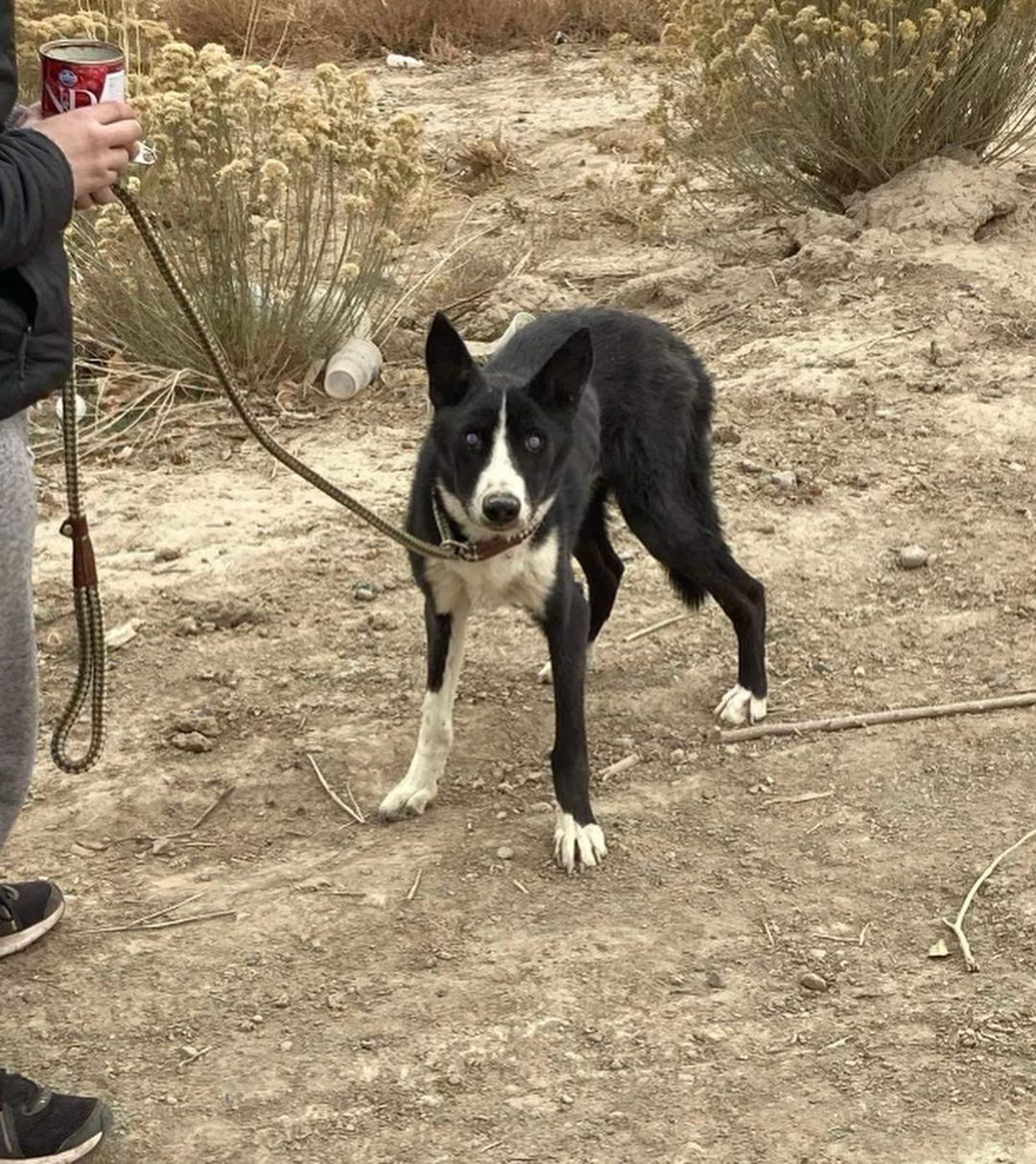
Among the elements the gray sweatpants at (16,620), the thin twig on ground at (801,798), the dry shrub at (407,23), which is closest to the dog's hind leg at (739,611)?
the thin twig on ground at (801,798)

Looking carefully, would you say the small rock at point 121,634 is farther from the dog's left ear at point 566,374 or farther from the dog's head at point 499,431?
the dog's left ear at point 566,374

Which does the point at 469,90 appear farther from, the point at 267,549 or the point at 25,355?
the point at 25,355

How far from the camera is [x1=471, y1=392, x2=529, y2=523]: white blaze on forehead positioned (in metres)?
3.66

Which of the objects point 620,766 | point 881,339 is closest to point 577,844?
point 620,766

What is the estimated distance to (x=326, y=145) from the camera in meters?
6.27

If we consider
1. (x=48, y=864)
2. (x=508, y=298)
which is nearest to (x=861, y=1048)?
(x=48, y=864)

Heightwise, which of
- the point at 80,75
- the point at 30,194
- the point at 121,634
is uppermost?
the point at 80,75

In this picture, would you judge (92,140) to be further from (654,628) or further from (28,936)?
(654,628)

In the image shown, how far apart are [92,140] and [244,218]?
13.1 ft

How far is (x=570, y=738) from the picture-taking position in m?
3.95

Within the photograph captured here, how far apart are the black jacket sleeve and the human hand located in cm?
3

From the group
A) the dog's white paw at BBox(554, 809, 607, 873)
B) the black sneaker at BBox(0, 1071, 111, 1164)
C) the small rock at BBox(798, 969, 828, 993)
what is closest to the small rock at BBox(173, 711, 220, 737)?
the dog's white paw at BBox(554, 809, 607, 873)

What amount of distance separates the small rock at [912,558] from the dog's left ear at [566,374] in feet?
5.62

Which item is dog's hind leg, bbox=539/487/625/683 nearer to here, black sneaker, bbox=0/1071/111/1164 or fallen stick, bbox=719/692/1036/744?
fallen stick, bbox=719/692/1036/744
